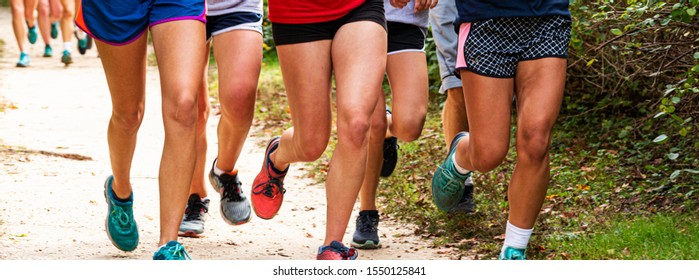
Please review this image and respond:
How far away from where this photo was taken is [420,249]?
593cm

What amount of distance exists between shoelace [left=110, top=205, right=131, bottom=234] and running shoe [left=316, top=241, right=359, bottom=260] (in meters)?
1.20

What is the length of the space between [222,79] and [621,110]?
427cm

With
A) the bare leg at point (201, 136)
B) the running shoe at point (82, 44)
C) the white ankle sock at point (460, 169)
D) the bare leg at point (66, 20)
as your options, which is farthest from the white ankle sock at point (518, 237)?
the running shoe at point (82, 44)

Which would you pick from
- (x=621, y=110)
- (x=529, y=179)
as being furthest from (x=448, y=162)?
(x=621, y=110)

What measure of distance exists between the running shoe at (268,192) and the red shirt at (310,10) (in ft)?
3.94

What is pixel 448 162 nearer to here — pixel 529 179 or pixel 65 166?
pixel 529 179

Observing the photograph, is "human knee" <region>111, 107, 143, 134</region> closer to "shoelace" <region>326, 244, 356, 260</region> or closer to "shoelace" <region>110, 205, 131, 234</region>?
"shoelace" <region>110, 205, 131, 234</region>

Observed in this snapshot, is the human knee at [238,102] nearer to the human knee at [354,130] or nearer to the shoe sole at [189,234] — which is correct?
the shoe sole at [189,234]

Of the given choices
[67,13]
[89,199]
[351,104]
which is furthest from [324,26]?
[67,13]

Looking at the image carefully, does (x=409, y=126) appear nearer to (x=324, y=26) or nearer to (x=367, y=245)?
(x=367, y=245)

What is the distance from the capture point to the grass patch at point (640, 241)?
5102 mm

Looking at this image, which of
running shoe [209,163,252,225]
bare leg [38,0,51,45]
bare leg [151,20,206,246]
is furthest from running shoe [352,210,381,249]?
bare leg [38,0,51,45]

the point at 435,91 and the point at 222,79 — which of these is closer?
the point at 222,79

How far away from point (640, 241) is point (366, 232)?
1507mm
